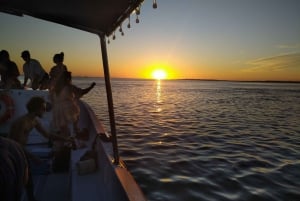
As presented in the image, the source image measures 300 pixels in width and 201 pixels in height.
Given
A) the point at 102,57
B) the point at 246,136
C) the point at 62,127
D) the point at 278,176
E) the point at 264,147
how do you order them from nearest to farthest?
1. the point at 102,57
2. the point at 62,127
3. the point at 278,176
4. the point at 264,147
5. the point at 246,136

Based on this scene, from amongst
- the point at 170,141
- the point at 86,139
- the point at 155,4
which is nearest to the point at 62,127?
the point at 86,139

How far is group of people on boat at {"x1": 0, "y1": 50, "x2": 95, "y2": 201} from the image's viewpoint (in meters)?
1.66

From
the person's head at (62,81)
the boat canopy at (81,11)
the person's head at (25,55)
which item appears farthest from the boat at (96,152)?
the person's head at (25,55)

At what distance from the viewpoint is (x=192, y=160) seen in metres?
7.73

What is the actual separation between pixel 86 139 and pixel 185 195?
2761 millimetres

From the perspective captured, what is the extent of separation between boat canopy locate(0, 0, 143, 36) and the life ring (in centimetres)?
312

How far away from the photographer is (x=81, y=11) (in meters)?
2.77

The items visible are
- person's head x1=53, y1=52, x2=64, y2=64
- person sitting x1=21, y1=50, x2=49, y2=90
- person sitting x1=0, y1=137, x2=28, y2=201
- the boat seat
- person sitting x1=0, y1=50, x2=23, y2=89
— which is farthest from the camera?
person sitting x1=21, y1=50, x2=49, y2=90

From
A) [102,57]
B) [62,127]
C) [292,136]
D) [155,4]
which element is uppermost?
[155,4]

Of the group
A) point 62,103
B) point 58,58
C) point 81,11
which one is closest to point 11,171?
point 81,11

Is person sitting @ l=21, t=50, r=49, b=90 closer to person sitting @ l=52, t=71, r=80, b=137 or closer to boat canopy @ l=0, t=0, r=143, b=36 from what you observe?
person sitting @ l=52, t=71, r=80, b=137

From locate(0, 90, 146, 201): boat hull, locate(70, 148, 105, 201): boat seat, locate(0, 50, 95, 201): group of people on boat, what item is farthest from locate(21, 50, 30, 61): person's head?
locate(70, 148, 105, 201): boat seat

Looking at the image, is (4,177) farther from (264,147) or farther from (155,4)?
(264,147)

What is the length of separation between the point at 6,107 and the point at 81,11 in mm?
4278
